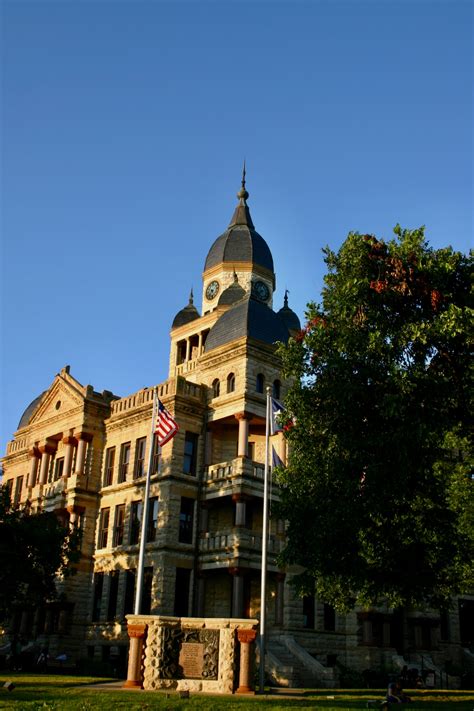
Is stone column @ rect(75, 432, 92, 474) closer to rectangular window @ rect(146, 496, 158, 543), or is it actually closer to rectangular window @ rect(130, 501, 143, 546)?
rectangular window @ rect(130, 501, 143, 546)

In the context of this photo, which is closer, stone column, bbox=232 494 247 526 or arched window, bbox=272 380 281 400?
stone column, bbox=232 494 247 526

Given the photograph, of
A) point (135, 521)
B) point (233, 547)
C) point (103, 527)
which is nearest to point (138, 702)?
point (233, 547)

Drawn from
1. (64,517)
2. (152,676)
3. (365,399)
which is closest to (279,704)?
(152,676)

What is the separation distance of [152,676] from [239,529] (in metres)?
14.6

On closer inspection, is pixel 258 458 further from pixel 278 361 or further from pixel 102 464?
pixel 102 464

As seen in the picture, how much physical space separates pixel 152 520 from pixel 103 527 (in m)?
5.27

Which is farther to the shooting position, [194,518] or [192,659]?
[194,518]

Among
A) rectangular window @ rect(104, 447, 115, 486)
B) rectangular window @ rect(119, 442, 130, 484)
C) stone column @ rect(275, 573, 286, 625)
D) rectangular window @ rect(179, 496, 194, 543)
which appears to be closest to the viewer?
stone column @ rect(275, 573, 286, 625)

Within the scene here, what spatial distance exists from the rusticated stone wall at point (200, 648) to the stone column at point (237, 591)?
1271 cm

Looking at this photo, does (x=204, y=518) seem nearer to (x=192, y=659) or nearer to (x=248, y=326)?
(x=248, y=326)

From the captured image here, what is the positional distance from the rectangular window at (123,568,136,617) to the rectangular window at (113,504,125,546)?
2.23 metres

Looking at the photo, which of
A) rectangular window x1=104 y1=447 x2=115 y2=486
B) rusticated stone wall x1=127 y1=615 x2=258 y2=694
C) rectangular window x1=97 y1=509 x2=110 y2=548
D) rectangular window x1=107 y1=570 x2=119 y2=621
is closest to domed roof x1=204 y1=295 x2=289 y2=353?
rectangular window x1=104 y1=447 x2=115 y2=486

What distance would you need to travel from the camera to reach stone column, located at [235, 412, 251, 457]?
137ft

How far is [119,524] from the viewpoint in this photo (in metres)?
45.3
